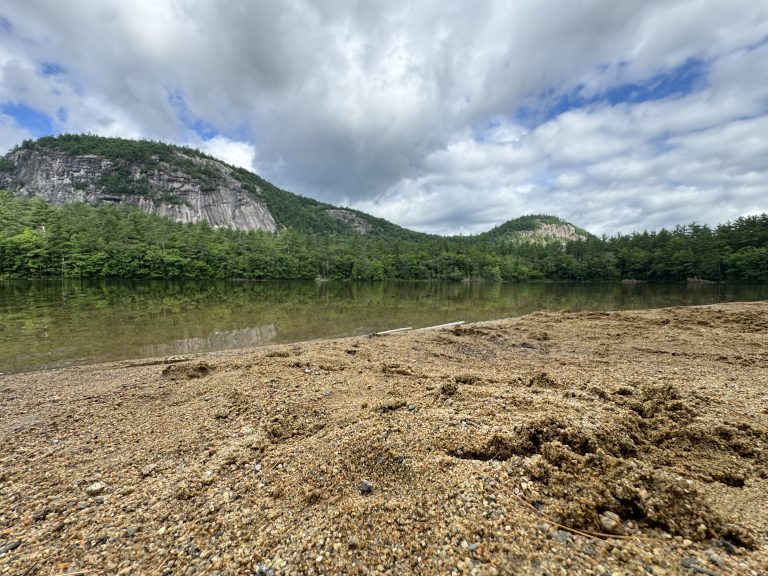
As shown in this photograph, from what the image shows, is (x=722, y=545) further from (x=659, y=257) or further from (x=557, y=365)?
(x=659, y=257)

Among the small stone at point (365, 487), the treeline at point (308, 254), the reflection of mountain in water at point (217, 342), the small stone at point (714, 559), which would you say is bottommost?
the reflection of mountain in water at point (217, 342)

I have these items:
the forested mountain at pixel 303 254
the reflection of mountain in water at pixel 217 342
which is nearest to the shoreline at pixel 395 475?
the reflection of mountain in water at pixel 217 342

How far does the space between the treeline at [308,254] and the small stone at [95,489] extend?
79489 millimetres

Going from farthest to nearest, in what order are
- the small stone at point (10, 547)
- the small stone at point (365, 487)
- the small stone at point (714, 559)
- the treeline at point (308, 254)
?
the treeline at point (308, 254), the small stone at point (365, 487), the small stone at point (10, 547), the small stone at point (714, 559)

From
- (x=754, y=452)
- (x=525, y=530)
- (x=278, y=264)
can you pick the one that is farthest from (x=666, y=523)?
(x=278, y=264)

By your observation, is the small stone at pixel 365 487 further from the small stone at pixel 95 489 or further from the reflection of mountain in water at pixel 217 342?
the reflection of mountain in water at pixel 217 342

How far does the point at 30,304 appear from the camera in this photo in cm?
2373

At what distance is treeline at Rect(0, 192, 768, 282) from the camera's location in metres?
64.5

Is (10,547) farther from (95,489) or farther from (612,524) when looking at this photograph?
(612,524)

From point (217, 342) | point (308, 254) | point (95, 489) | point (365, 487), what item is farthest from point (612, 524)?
point (308, 254)

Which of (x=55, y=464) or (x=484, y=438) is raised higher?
(x=484, y=438)

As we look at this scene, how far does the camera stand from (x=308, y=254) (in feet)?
316

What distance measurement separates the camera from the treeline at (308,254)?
212 feet

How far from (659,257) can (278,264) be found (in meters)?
98.3
